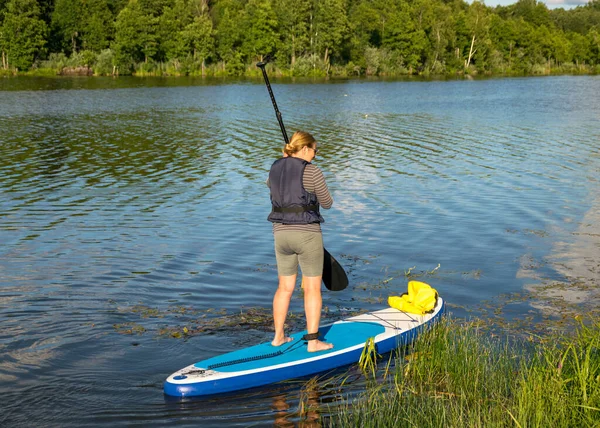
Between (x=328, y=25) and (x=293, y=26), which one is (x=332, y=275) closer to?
(x=328, y=25)

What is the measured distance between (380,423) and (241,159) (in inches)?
729

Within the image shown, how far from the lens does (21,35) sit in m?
85.2

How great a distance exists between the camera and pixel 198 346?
803 centimetres

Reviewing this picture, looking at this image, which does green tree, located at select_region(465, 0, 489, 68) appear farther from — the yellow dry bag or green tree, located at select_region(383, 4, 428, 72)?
the yellow dry bag

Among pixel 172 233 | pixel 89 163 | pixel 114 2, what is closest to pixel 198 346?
pixel 172 233

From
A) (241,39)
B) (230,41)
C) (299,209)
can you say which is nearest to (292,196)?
(299,209)

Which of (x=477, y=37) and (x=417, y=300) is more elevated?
(x=477, y=37)

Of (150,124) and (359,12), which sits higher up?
(359,12)

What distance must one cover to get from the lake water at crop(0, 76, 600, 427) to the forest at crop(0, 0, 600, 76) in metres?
58.9

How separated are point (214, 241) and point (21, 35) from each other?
266 feet

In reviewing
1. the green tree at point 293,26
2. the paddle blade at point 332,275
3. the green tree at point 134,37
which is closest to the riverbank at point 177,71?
the green tree at point 134,37

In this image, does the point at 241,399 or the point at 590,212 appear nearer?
the point at 241,399

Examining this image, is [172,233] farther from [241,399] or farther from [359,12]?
[359,12]

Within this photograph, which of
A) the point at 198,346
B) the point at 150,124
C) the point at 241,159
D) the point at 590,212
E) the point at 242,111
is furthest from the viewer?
the point at 242,111
